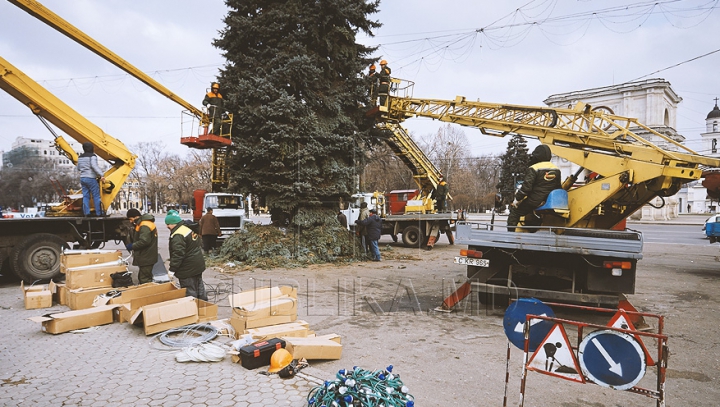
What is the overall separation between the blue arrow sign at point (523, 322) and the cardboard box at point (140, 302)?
4.93 metres

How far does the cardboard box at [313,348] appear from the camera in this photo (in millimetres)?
4438

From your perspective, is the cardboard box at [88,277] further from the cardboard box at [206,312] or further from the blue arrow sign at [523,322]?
the blue arrow sign at [523,322]

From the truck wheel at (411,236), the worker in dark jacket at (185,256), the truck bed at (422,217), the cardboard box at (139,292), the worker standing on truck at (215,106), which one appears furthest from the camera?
the truck wheel at (411,236)

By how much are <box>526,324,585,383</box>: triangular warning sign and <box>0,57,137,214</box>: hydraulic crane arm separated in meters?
11.0

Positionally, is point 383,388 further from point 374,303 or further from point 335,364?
point 374,303

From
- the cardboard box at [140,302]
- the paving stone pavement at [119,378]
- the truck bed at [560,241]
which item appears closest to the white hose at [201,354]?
the paving stone pavement at [119,378]

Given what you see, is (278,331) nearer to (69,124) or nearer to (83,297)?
(83,297)

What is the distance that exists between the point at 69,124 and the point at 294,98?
19.5 ft

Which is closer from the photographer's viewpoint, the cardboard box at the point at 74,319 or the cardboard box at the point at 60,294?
the cardboard box at the point at 74,319

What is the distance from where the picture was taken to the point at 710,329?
611 cm

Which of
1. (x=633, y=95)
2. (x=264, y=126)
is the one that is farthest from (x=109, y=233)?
(x=633, y=95)

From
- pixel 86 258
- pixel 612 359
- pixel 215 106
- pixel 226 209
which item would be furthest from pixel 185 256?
pixel 226 209

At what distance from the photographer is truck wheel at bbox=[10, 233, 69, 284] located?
28.1 feet

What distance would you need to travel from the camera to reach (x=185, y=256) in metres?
6.41
